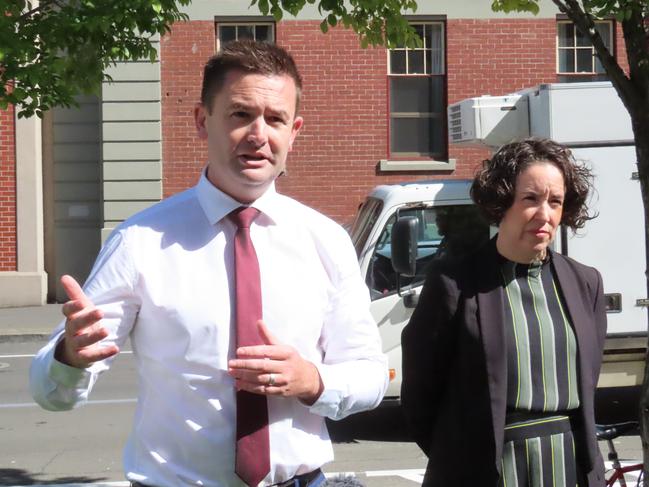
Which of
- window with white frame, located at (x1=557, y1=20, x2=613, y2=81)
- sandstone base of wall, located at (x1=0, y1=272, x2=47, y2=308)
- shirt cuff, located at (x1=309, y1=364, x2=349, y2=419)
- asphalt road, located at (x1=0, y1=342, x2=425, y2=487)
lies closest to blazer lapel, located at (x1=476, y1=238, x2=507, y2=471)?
shirt cuff, located at (x1=309, y1=364, x2=349, y2=419)

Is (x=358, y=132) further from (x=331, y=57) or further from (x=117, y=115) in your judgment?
(x=117, y=115)

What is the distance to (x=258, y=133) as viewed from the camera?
258cm

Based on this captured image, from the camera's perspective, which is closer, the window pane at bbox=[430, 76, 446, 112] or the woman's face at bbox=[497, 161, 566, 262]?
the woman's face at bbox=[497, 161, 566, 262]

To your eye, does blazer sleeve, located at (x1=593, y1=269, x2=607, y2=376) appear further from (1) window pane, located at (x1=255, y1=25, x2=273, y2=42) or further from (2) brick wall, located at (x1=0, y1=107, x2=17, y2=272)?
(2) brick wall, located at (x1=0, y1=107, x2=17, y2=272)

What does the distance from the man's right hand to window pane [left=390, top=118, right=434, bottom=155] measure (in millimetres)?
16327

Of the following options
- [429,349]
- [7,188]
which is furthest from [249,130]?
[7,188]

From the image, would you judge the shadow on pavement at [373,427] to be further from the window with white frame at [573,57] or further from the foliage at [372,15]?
the window with white frame at [573,57]

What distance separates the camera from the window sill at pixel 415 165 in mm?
18297

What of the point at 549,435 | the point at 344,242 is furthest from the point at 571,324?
the point at 344,242

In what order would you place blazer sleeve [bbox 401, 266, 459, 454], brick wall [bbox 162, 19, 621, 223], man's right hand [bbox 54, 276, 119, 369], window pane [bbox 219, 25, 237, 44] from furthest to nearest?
1. window pane [bbox 219, 25, 237, 44]
2. brick wall [bbox 162, 19, 621, 223]
3. blazer sleeve [bbox 401, 266, 459, 454]
4. man's right hand [bbox 54, 276, 119, 369]

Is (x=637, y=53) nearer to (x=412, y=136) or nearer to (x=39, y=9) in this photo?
(x=39, y=9)

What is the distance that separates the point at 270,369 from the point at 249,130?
1.88ft

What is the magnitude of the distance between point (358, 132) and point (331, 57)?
1.30 metres

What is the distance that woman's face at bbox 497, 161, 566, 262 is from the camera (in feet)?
11.3
